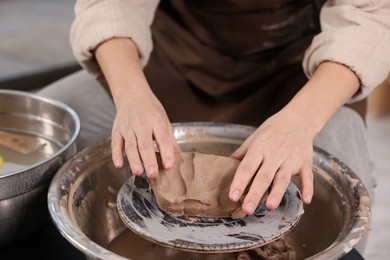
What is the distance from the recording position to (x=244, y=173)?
84 centimetres

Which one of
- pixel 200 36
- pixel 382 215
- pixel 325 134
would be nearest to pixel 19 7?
pixel 200 36

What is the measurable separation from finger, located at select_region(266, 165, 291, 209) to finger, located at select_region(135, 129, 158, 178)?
0.18 meters

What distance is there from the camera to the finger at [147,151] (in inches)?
33.8

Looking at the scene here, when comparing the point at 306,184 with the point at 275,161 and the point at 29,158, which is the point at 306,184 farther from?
the point at 29,158

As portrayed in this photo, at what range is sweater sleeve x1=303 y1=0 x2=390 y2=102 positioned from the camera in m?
1.00

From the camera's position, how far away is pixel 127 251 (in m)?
0.97

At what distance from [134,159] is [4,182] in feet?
0.66

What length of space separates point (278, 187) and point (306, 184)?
0.06m

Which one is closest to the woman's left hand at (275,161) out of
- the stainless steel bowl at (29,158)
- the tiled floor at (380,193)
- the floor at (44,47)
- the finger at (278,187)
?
the finger at (278,187)

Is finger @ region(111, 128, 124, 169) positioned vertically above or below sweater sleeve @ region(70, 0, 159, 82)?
below

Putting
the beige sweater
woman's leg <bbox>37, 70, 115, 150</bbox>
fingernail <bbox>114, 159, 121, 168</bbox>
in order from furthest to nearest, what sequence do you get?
woman's leg <bbox>37, 70, 115, 150</bbox>, the beige sweater, fingernail <bbox>114, 159, 121, 168</bbox>

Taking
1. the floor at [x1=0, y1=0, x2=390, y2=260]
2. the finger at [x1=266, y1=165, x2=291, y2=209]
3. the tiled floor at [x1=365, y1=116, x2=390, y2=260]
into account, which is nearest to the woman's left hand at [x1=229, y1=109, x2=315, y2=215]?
the finger at [x1=266, y1=165, x2=291, y2=209]

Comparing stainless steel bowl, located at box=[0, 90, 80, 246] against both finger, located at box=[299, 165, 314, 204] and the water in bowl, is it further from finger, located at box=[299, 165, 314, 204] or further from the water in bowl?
finger, located at box=[299, 165, 314, 204]

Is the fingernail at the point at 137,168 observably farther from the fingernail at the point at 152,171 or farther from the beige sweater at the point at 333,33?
the beige sweater at the point at 333,33
